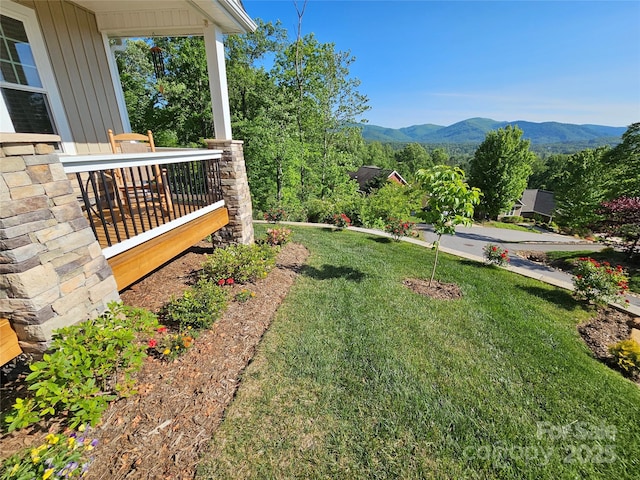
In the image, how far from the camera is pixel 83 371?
2.00 m

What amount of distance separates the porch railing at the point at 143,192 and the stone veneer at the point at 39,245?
0.23m

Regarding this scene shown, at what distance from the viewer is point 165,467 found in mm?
2014

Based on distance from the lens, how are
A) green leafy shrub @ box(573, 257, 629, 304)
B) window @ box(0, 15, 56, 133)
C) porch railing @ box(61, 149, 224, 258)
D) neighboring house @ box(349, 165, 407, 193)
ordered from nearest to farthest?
porch railing @ box(61, 149, 224, 258), window @ box(0, 15, 56, 133), green leafy shrub @ box(573, 257, 629, 304), neighboring house @ box(349, 165, 407, 193)

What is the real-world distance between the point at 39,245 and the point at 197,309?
5.74ft

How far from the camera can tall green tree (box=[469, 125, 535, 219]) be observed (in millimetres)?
21328

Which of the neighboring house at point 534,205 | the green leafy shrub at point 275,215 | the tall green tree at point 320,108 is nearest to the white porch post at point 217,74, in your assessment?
the green leafy shrub at point 275,215

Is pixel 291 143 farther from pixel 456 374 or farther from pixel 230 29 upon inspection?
pixel 456 374

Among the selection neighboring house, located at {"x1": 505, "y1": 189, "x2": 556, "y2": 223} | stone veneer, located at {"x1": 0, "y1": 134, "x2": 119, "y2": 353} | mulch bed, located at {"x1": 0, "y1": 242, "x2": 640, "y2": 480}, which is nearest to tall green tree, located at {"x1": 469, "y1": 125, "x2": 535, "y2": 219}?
neighboring house, located at {"x1": 505, "y1": 189, "x2": 556, "y2": 223}

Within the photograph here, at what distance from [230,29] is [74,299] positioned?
5068 mm

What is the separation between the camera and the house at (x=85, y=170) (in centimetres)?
204

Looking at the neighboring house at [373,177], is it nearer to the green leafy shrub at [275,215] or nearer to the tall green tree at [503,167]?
the tall green tree at [503,167]

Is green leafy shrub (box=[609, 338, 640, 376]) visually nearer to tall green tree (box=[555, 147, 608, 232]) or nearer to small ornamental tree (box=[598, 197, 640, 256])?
small ornamental tree (box=[598, 197, 640, 256])

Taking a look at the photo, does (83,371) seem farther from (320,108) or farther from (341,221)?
(320,108)

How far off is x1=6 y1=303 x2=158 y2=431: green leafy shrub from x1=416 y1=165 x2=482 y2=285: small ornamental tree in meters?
4.16
